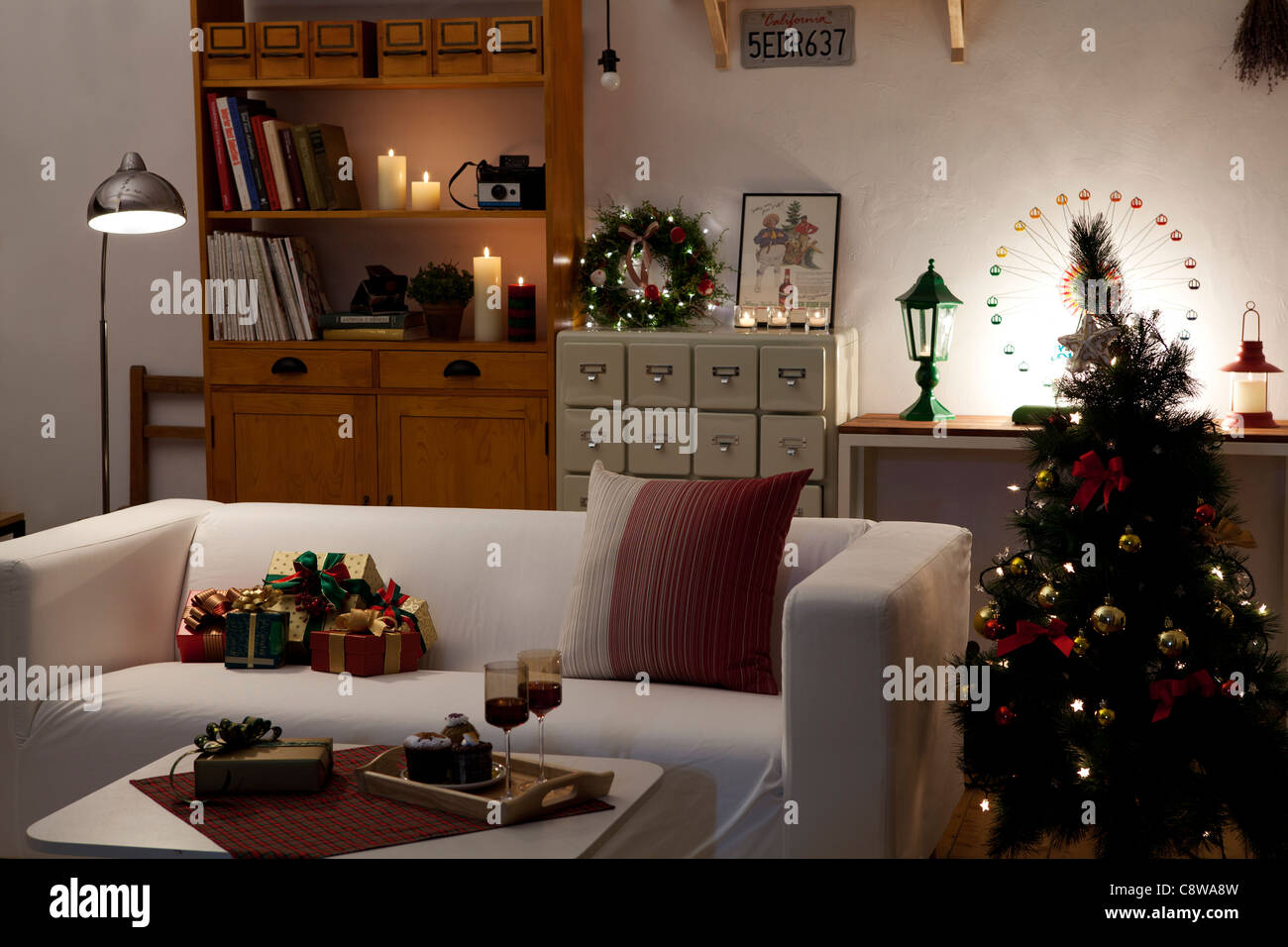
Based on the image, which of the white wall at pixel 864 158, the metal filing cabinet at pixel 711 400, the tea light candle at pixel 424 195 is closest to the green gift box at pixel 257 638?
the metal filing cabinet at pixel 711 400

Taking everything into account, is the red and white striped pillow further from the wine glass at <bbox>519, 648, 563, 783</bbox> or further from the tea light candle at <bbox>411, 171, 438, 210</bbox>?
the tea light candle at <bbox>411, 171, 438, 210</bbox>

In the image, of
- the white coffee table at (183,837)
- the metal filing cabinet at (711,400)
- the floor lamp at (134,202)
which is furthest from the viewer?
the metal filing cabinet at (711,400)

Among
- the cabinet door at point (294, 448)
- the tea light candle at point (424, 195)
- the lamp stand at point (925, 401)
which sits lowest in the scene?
the cabinet door at point (294, 448)

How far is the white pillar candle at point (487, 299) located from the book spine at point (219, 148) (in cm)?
73

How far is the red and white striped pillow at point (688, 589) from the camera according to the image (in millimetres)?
2500

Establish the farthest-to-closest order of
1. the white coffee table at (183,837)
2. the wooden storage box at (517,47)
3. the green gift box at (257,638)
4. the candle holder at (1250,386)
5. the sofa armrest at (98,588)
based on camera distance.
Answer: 1. the wooden storage box at (517,47)
2. the candle holder at (1250,386)
3. the green gift box at (257,638)
4. the sofa armrest at (98,588)
5. the white coffee table at (183,837)

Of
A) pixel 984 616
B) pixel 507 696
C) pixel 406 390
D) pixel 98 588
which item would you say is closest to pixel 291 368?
pixel 406 390

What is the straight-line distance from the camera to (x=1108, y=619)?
2330mm

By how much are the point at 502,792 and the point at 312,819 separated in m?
0.23

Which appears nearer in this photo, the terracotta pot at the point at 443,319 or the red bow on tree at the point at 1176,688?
the red bow on tree at the point at 1176,688

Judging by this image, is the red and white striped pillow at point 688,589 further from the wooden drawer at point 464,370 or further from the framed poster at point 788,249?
the framed poster at point 788,249

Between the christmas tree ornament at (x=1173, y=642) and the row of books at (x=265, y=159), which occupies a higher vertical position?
the row of books at (x=265, y=159)

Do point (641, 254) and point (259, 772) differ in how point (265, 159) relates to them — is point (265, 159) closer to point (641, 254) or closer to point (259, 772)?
point (641, 254)
